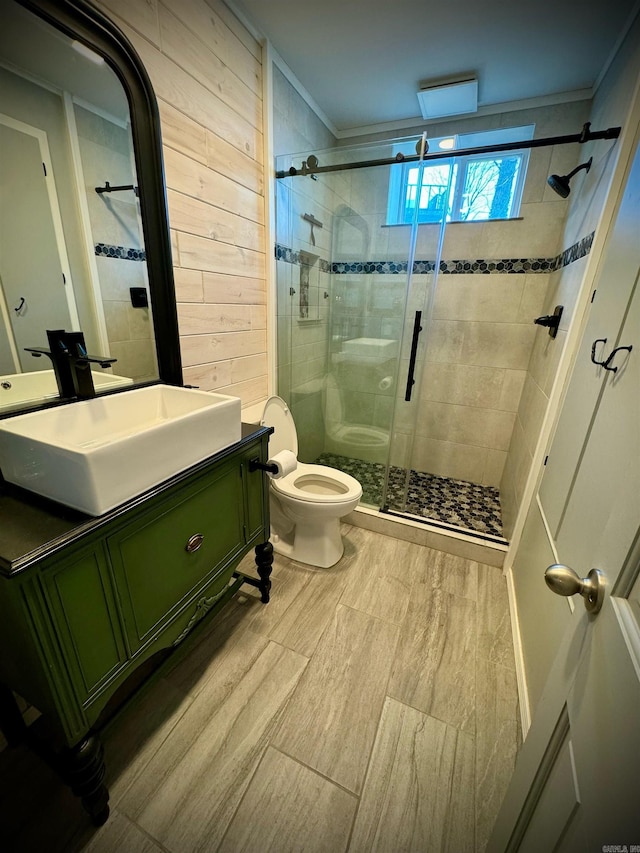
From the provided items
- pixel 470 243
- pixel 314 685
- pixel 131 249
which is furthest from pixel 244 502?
pixel 470 243

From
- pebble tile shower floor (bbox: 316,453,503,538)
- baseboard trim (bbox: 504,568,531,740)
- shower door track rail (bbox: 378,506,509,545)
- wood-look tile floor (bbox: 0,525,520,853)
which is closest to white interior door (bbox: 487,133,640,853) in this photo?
wood-look tile floor (bbox: 0,525,520,853)

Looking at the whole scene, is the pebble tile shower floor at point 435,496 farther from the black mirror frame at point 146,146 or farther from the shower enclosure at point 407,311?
the black mirror frame at point 146,146

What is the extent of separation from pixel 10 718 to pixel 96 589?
2.32 feet

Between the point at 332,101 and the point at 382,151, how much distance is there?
1.86ft

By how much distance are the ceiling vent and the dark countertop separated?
2.43m

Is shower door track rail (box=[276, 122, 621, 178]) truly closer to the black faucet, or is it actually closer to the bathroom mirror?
the bathroom mirror

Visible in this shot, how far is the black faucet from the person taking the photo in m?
0.99

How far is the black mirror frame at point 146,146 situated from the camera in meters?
0.92

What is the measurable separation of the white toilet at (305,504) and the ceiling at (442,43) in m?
1.69

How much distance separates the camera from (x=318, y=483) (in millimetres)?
2000

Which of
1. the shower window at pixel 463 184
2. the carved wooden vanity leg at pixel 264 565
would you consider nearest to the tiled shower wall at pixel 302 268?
the shower window at pixel 463 184

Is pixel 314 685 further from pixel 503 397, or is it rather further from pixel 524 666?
pixel 503 397

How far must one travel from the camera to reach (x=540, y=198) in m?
2.04

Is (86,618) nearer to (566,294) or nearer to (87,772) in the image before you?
(87,772)
